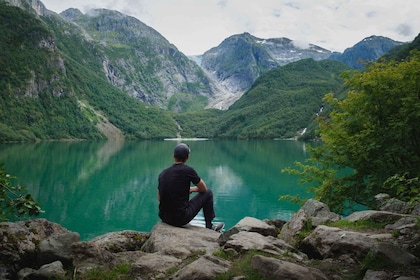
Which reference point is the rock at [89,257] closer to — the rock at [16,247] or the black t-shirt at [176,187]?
the rock at [16,247]

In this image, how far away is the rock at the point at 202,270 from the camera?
20.7ft

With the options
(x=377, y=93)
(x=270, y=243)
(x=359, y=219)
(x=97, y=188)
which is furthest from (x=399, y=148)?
(x=97, y=188)

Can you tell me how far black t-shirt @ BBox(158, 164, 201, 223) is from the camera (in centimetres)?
1000

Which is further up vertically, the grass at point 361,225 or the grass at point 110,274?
the grass at point 361,225

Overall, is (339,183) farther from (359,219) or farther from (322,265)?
(322,265)

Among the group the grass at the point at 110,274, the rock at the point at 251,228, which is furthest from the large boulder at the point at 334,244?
the grass at the point at 110,274

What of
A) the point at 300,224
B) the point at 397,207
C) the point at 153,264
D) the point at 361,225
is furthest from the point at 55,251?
the point at 397,207

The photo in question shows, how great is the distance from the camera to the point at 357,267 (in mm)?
7379

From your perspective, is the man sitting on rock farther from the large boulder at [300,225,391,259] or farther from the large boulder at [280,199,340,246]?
the large boulder at [300,225,391,259]

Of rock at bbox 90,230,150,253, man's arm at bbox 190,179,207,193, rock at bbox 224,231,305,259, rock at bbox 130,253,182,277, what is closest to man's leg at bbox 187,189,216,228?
man's arm at bbox 190,179,207,193

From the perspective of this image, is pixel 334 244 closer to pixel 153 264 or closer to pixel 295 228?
pixel 295 228

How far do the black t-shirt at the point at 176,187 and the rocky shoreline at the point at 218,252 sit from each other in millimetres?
627

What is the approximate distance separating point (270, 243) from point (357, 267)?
2.18 meters

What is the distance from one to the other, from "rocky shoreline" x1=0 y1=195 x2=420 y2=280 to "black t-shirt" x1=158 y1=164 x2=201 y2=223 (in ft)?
2.06
